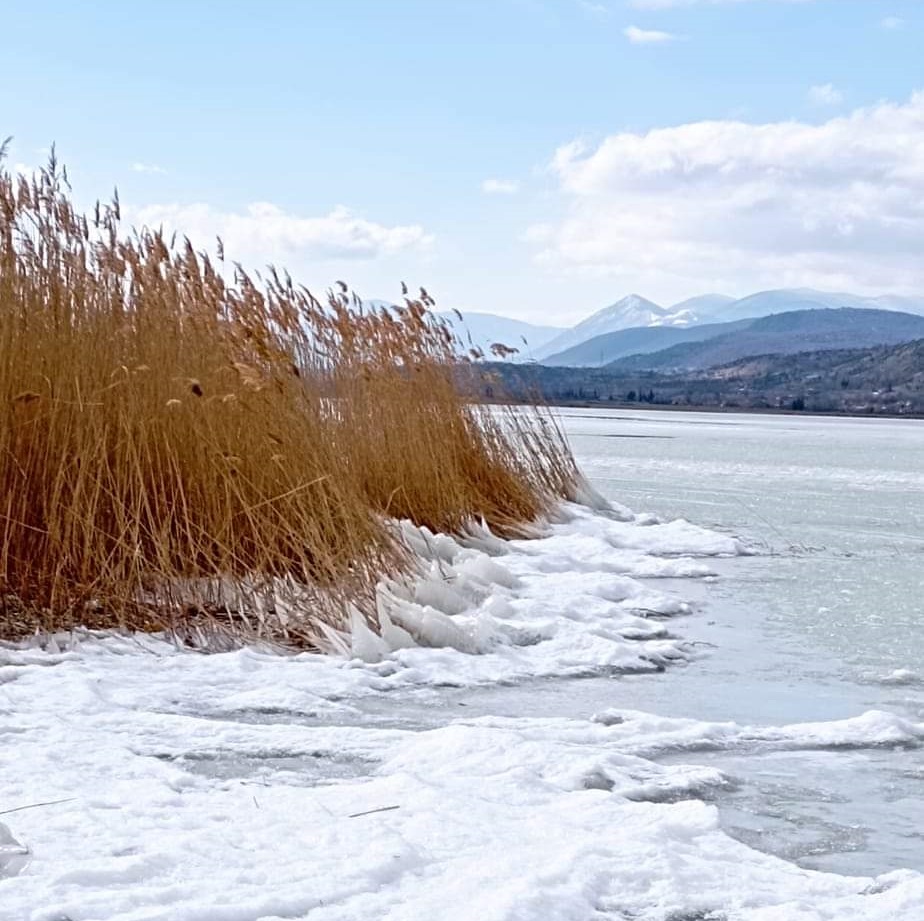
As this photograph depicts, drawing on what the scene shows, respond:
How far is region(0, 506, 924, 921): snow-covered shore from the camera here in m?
1.97

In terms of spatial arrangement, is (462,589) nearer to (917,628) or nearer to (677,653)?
(677,653)

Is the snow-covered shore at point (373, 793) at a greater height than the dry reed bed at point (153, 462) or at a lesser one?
lesser

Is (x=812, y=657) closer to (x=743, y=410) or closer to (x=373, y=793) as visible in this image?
(x=373, y=793)

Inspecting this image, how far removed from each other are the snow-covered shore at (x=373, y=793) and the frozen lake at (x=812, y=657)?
14 cm

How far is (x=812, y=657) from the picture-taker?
4.35 m

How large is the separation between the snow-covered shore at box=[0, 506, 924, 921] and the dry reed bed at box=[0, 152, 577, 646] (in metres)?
0.26

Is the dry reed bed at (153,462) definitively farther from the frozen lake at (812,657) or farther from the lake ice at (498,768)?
the frozen lake at (812,657)

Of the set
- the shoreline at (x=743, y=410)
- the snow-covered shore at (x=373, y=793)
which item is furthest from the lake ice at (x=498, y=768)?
the shoreline at (x=743, y=410)

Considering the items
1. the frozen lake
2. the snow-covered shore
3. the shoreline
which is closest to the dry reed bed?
the snow-covered shore

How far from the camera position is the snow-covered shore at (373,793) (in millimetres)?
1974

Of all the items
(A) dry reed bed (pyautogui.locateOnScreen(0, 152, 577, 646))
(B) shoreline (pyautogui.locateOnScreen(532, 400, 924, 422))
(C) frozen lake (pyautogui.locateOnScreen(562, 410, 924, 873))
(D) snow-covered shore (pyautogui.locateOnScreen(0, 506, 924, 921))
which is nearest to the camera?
(D) snow-covered shore (pyautogui.locateOnScreen(0, 506, 924, 921))

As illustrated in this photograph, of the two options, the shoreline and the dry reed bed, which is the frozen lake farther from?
the shoreline

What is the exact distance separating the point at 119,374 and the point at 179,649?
995 millimetres

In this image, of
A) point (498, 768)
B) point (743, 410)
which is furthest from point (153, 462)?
point (743, 410)
